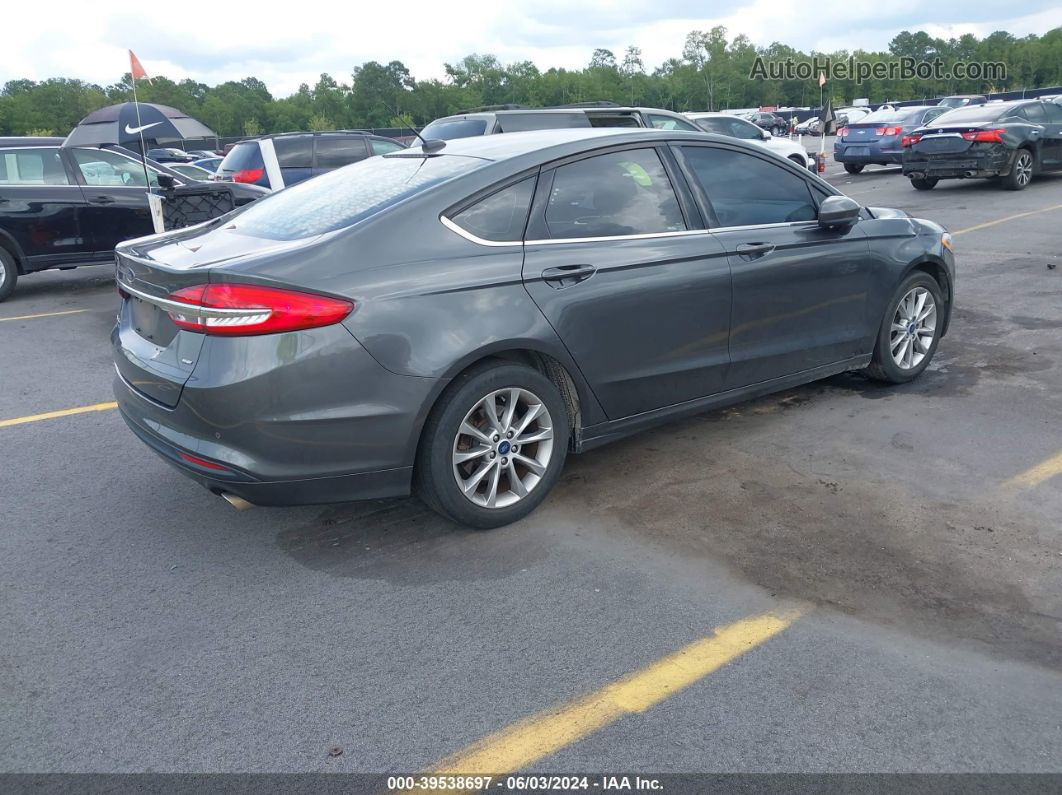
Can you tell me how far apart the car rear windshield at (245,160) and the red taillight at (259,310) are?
1108 centimetres

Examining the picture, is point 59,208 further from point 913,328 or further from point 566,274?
point 913,328

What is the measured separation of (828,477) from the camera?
15.2 feet

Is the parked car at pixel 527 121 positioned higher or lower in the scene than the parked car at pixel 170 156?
lower

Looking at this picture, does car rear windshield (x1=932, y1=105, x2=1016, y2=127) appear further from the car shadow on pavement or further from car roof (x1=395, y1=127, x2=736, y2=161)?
the car shadow on pavement

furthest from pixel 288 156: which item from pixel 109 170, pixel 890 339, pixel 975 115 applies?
pixel 975 115

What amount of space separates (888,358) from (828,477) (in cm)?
154

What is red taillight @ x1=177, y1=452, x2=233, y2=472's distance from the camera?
3621 millimetres

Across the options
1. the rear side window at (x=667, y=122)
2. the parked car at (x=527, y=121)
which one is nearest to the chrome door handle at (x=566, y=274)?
the parked car at (x=527, y=121)

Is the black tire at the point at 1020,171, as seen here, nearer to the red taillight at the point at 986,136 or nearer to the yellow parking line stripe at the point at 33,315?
the red taillight at the point at 986,136

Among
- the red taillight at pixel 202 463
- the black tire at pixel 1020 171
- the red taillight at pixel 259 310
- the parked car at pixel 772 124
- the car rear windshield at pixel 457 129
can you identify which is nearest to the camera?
the red taillight at pixel 259 310

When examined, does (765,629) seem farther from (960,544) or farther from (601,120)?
(601,120)

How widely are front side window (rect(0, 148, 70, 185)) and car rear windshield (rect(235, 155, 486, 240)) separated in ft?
22.7

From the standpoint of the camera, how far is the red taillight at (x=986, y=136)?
1630cm

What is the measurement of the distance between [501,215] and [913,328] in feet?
10.4
